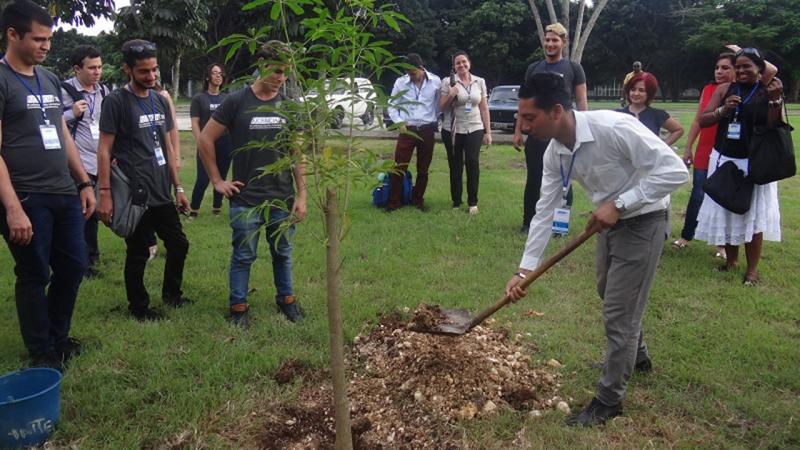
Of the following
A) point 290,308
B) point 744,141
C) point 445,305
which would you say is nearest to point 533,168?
point 744,141

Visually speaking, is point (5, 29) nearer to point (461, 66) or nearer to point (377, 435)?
point (377, 435)

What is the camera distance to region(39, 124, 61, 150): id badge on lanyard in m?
3.26

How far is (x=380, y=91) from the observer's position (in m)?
2.27

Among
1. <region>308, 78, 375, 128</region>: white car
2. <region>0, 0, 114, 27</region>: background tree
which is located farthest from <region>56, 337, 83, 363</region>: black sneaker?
→ <region>0, 0, 114, 27</region>: background tree

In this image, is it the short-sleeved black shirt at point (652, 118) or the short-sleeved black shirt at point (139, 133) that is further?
the short-sleeved black shirt at point (652, 118)

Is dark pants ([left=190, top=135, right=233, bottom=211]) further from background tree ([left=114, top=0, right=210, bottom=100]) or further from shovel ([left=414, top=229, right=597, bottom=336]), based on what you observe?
background tree ([left=114, top=0, right=210, bottom=100])

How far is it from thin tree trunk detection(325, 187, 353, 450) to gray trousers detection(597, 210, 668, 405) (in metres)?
1.34

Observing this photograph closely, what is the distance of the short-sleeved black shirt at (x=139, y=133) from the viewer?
384 centimetres

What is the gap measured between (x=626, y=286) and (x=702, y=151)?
143 inches

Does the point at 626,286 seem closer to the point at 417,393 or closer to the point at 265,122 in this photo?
the point at 417,393

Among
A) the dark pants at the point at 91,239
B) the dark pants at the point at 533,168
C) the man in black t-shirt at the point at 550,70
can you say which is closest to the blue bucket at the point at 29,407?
the dark pants at the point at 91,239

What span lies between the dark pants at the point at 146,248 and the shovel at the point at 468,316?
196 cm

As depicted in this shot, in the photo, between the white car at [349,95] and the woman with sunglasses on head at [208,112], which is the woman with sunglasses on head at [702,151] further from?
the woman with sunglasses on head at [208,112]

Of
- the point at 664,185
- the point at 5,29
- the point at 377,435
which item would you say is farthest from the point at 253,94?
the point at 664,185
